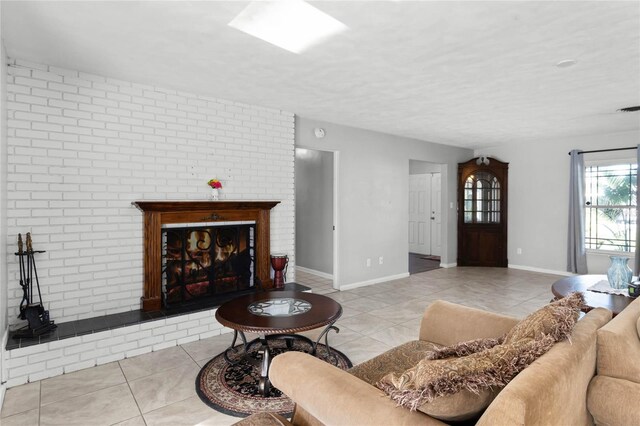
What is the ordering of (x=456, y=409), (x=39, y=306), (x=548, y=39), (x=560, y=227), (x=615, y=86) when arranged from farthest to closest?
(x=560, y=227), (x=615, y=86), (x=39, y=306), (x=548, y=39), (x=456, y=409)

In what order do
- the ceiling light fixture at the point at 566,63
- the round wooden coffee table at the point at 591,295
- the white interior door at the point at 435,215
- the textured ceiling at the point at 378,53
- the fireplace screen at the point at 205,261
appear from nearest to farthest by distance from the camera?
the textured ceiling at the point at 378,53, the round wooden coffee table at the point at 591,295, the ceiling light fixture at the point at 566,63, the fireplace screen at the point at 205,261, the white interior door at the point at 435,215

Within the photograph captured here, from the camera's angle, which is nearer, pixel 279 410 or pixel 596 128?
pixel 279 410

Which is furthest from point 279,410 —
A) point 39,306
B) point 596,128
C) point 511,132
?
point 596,128

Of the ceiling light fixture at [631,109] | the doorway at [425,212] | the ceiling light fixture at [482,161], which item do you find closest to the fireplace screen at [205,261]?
the ceiling light fixture at [631,109]

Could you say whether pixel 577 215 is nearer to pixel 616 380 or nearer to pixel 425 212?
pixel 425 212

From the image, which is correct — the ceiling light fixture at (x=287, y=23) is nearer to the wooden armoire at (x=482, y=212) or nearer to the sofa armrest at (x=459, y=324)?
the sofa armrest at (x=459, y=324)

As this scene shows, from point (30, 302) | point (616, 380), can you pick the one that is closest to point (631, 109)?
point (616, 380)

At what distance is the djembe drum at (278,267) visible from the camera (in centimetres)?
419

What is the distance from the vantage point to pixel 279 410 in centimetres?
218

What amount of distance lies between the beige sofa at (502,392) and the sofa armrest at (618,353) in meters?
0.06

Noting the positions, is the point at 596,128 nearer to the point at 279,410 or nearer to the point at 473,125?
the point at 473,125

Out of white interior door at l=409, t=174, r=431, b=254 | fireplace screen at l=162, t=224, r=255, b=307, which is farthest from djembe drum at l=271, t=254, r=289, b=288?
white interior door at l=409, t=174, r=431, b=254

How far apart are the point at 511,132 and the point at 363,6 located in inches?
183

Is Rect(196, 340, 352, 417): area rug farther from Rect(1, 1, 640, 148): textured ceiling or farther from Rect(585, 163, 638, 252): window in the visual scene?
Rect(585, 163, 638, 252): window
